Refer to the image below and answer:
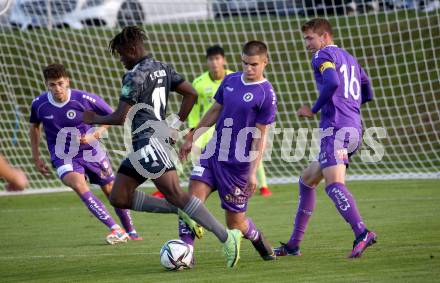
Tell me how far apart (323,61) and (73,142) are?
357cm

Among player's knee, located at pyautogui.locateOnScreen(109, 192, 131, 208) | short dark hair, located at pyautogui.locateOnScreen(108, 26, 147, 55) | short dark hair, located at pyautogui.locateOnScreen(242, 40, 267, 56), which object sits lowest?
player's knee, located at pyautogui.locateOnScreen(109, 192, 131, 208)

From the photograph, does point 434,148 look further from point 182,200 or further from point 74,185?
point 182,200

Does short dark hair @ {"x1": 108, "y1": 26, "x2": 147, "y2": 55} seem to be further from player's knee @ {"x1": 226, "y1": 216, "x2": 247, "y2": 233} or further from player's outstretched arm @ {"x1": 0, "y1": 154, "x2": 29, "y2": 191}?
player's outstretched arm @ {"x1": 0, "y1": 154, "x2": 29, "y2": 191}

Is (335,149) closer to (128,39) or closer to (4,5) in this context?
(128,39)

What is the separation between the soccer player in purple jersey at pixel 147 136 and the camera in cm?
733

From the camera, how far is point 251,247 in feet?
29.5

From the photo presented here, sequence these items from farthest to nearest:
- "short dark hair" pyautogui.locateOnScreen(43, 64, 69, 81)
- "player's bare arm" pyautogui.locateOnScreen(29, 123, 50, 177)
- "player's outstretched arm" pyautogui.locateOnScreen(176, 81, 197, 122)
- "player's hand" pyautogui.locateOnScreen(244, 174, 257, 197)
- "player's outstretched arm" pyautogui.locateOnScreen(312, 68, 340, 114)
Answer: "player's bare arm" pyautogui.locateOnScreen(29, 123, 50, 177)
"short dark hair" pyautogui.locateOnScreen(43, 64, 69, 81)
"player's outstretched arm" pyautogui.locateOnScreen(176, 81, 197, 122)
"player's outstretched arm" pyautogui.locateOnScreen(312, 68, 340, 114)
"player's hand" pyautogui.locateOnScreen(244, 174, 257, 197)

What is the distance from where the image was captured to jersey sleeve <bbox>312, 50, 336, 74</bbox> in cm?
779

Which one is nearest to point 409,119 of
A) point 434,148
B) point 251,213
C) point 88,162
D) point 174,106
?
point 434,148

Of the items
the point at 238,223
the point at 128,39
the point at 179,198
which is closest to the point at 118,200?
the point at 179,198

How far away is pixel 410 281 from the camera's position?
629 cm

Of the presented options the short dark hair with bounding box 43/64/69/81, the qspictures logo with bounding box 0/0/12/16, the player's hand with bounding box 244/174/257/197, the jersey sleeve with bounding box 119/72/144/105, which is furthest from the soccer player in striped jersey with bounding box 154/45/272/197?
the jersey sleeve with bounding box 119/72/144/105

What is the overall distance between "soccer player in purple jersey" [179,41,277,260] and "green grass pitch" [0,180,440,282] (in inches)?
18.3

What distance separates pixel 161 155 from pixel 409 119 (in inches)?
517
